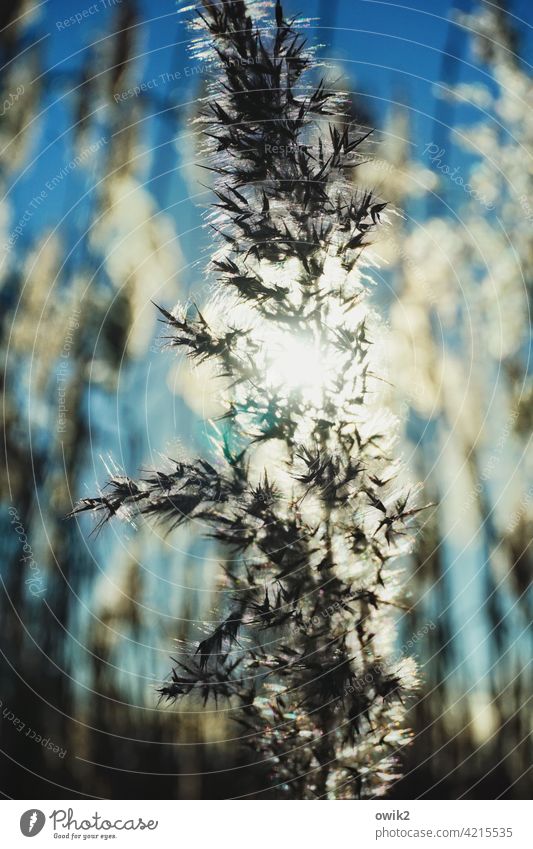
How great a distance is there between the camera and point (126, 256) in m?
1.79

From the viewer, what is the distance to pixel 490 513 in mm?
1738

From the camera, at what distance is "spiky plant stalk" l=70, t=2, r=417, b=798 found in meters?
1.15

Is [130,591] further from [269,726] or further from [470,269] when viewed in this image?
[470,269]

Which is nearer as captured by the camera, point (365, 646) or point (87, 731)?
point (365, 646)

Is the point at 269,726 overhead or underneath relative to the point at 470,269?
underneath

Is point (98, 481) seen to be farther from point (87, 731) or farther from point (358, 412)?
point (87, 731)

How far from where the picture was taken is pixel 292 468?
1238 mm

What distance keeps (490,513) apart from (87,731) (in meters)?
1.35

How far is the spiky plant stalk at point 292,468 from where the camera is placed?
45.1 inches

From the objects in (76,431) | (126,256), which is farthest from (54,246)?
(76,431)
